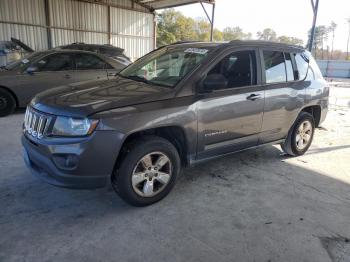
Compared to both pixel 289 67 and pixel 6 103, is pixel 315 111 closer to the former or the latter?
pixel 289 67

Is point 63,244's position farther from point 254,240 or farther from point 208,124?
point 208,124

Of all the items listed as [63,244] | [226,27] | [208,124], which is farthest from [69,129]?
[226,27]

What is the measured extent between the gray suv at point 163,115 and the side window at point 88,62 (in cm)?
395

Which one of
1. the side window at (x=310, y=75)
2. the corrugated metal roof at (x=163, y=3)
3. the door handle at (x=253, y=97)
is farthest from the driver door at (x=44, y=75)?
the corrugated metal roof at (x=163, y=3)

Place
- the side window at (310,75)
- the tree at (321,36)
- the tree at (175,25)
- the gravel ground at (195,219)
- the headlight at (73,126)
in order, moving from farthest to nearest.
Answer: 1. the tree at (321,36)
2. the tree at (175,25)
3. the side window at (310,75)
4. the headlight at (73,126)
5. the gravel ground at (195,219)

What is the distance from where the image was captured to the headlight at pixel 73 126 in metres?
2.82

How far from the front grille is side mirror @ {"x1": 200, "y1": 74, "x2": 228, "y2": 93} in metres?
1.65

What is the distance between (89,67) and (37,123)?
5.27 m

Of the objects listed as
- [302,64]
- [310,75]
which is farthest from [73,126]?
[310,75]

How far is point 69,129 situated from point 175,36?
41101 mm

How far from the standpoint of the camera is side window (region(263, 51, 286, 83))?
4203mm

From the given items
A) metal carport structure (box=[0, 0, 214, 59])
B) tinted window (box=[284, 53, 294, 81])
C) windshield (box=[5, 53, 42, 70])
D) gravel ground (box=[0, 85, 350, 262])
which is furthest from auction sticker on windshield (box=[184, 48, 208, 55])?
metal carport structure (box=[0, 0, 214, 59])

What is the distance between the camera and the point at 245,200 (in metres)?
3.60

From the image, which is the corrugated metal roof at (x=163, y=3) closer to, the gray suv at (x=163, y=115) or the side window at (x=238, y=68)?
the gray suv at (x=163, y=115)
